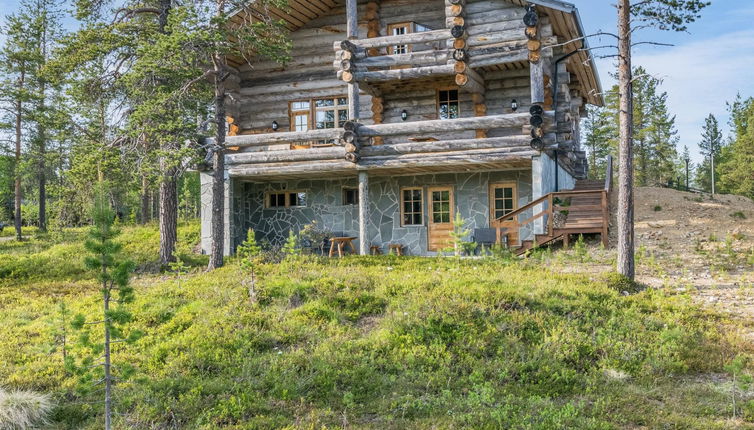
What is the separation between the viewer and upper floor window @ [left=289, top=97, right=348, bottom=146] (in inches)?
774

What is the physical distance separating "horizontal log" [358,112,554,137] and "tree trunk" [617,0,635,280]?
331 cm

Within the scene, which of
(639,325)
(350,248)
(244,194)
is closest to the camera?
(639,325)

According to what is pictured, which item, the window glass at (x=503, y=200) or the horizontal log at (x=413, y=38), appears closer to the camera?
the horizontal log at (x=413, y=38)

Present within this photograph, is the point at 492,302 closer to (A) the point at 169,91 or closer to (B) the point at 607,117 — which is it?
(A) the point at 169,91

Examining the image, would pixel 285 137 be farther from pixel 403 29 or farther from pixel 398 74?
pixel 403 29

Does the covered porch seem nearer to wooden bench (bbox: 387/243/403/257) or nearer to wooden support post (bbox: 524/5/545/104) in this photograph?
wooden bench (bbox: 387/243/403/257)

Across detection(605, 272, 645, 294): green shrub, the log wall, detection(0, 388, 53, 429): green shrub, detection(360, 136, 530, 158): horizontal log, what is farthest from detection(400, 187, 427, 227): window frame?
detection(0, 388, 53, 429): green shrub

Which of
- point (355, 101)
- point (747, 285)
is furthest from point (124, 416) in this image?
point (355, 101)

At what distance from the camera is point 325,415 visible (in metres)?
6.59

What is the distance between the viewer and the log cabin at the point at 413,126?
609 inches

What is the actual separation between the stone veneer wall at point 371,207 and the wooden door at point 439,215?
205 mm

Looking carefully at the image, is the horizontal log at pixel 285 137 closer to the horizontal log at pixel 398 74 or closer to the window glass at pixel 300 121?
the horizontal log at pixel 398 74

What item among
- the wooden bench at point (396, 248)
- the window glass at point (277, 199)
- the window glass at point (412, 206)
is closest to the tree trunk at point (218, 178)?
the window glass at point (277, 199)

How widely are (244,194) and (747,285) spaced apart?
1471 cm
